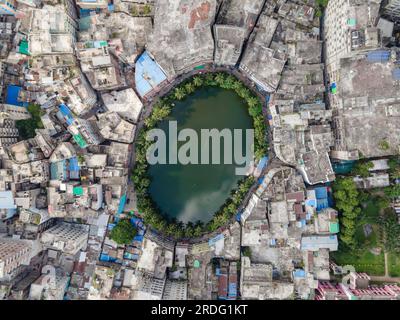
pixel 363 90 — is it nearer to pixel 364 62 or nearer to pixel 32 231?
pixel 364 62

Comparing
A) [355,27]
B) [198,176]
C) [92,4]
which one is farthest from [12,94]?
[355,27]

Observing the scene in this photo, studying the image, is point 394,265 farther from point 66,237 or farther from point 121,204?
point 66,237

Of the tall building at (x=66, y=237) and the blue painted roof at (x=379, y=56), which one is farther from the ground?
the blue painted roof at (x=379, y=56)

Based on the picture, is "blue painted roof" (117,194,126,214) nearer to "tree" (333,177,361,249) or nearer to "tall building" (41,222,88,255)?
"tall building" (41,222,88,255)

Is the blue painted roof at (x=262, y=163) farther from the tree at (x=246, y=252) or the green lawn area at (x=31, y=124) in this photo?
the green lawn area at (x=31, y=124)

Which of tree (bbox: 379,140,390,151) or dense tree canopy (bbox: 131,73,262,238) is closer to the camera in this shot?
tree (bbox: 379,140,390,151)

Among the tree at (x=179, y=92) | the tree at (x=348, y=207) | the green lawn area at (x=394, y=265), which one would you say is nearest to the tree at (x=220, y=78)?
the tree at (x=179, y=92)

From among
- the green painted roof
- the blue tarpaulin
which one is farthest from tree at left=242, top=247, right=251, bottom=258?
the green painted roof
